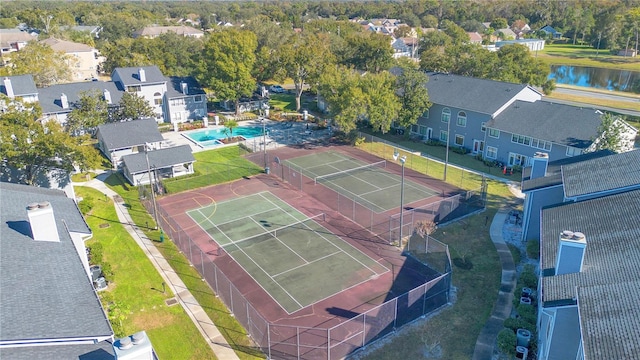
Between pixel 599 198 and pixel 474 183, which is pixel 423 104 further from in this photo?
pixel 599 198

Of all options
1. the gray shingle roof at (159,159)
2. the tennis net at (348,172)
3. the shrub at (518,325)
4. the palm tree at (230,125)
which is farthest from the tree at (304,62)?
the shrub at (518,325)

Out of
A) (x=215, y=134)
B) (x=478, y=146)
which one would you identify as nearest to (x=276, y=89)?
(x=215, y=134)

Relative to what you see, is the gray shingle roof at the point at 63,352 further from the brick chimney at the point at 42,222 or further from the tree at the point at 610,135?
the tree at the point at 610,135

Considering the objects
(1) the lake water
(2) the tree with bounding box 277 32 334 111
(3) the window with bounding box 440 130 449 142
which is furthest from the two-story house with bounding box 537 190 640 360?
(1) the lake water

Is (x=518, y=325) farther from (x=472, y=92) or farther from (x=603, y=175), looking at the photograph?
(x=472, y=92)

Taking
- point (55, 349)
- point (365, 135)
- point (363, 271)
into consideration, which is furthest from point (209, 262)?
point (365, 135)
